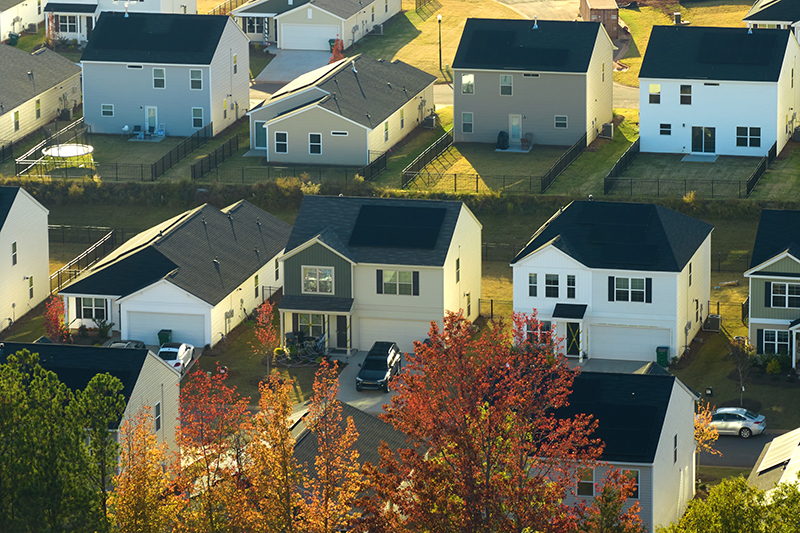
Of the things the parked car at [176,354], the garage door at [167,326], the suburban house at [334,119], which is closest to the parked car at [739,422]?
the parked car at [176,354]

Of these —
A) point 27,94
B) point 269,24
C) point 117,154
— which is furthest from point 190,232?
point 269,24

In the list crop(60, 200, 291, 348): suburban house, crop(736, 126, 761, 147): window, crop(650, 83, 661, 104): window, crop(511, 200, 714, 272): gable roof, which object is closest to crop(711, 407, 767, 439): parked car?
crop(511, 200, 714, 272): gable roof

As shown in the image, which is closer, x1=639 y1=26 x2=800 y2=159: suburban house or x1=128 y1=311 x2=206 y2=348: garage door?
x1=128 y1=311 x2=206 y2=348: garage door

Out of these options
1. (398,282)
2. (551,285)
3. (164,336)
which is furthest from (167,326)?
(551,285)

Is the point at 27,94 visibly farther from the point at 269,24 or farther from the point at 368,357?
the point at 368,357

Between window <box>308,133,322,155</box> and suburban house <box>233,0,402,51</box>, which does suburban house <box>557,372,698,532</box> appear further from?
suburban house <box>233,0,402,51</box>

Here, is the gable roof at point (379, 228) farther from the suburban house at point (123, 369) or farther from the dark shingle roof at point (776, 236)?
the suburban house at point (123, 369)
